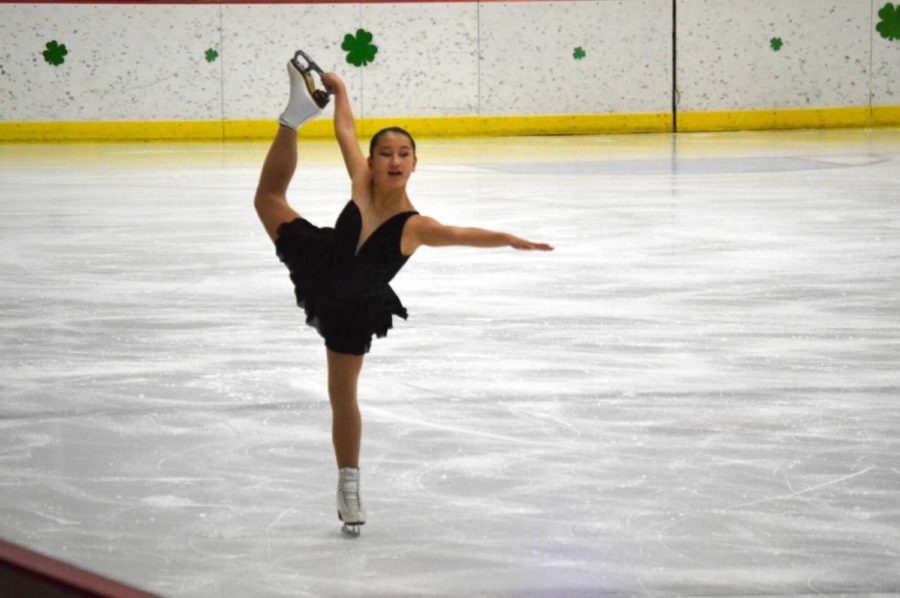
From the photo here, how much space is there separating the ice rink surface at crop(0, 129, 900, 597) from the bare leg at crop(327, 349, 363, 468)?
0.14 metres

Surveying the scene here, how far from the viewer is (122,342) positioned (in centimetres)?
479

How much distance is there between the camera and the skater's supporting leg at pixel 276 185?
2.82 metres

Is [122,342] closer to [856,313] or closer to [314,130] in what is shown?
[856,313]

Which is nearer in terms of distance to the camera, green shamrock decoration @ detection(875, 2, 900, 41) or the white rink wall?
the white rink wall

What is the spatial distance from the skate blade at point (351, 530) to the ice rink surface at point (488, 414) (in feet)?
0.06

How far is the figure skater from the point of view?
2.71 meters

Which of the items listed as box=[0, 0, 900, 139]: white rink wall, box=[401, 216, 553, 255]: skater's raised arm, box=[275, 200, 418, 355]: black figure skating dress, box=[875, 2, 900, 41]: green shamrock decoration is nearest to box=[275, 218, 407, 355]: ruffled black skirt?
box=[275, 200, 418, 355]: black figure skating dress

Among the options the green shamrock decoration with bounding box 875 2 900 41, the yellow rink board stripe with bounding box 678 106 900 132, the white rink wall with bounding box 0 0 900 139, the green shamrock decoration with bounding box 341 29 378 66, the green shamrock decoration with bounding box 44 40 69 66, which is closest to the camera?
the green shamrock decoration with bounding box 44 40 69 66

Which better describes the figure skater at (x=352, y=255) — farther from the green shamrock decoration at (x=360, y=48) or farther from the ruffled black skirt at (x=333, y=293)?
the green shamrock decoration at (x=360, y=48)

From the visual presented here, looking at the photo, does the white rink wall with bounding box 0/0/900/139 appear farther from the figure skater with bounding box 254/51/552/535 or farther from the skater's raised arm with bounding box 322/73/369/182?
the figure skater with bounding box 254/51/552/535

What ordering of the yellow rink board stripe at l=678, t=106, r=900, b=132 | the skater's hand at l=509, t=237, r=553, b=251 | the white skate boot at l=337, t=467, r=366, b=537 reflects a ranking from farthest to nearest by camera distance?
the yellow rink board stripe at l=678, t=106, r=900, b=132
the white skate boot at l=337, t=467, r=366, b=537
the skater's hand at l=509, t=237, r=553, b=251

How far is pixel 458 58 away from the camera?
54.2ft

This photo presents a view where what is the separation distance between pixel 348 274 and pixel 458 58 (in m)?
14.0

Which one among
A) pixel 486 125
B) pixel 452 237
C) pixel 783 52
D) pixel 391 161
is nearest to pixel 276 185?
A: pixel 391 161
